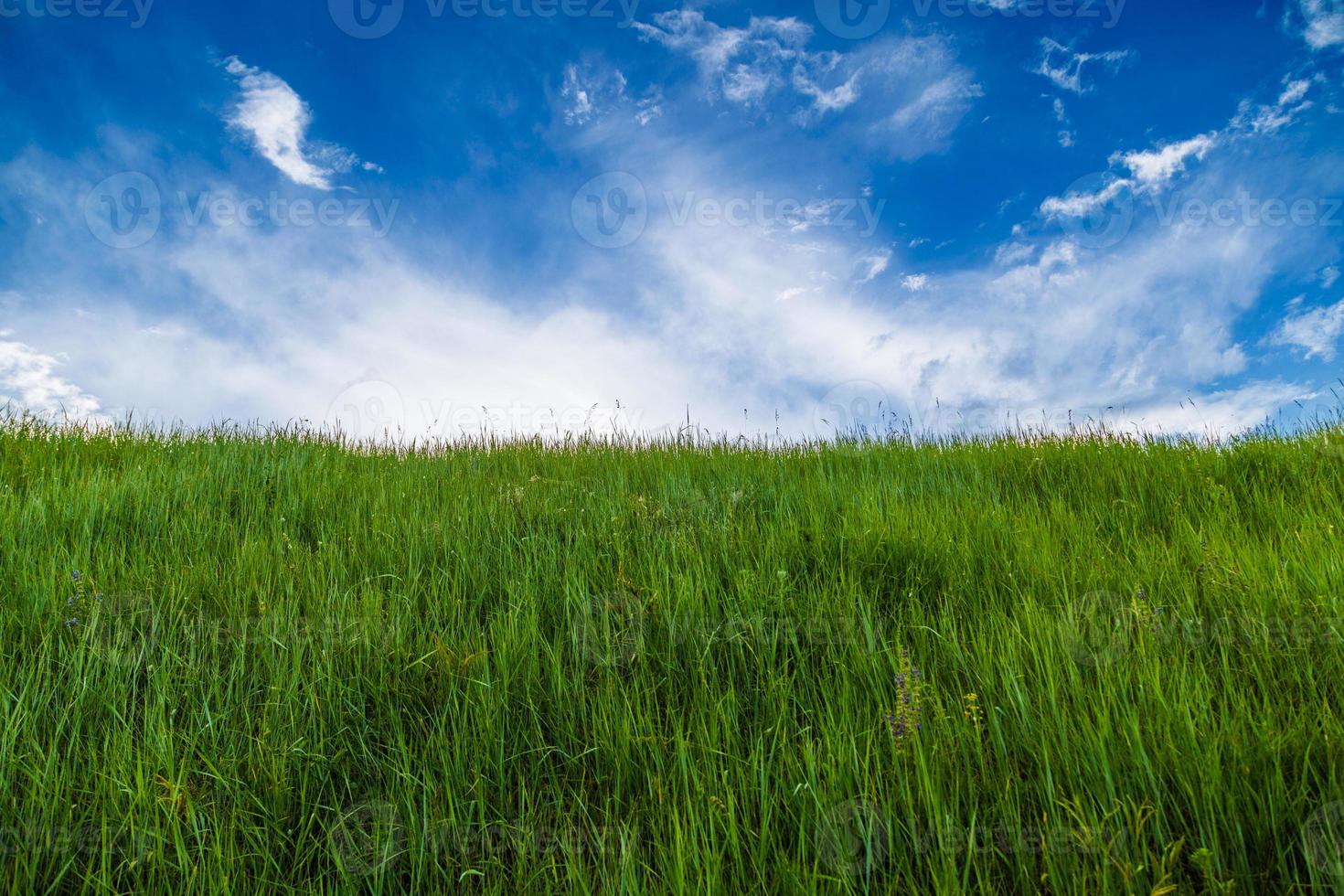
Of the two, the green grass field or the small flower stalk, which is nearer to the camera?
the green grass field

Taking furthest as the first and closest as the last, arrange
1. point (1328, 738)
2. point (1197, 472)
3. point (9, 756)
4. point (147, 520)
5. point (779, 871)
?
1. point (1197, 472)
2. point (147, 520)
3. point (9, 756)
4. point (1328, 738)
5. point (779, 871)

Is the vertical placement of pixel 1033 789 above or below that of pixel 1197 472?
below

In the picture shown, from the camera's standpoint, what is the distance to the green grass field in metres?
1.92

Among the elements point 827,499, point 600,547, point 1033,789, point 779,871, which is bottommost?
point 779,871

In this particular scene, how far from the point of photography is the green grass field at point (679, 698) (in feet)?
6.31

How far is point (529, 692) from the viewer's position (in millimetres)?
2701

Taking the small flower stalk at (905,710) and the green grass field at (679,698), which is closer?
the green grass field at (679,698)

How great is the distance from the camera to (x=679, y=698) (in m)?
2.74

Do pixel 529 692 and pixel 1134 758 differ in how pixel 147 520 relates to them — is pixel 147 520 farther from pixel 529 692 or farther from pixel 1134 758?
pixel 1134 758

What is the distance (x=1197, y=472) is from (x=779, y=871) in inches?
200

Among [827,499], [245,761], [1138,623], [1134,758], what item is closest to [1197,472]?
[827,499]

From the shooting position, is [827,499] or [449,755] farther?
[827,499]

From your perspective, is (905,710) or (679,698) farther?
(679,698)

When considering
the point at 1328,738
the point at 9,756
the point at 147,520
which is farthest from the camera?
the point at 147,520
